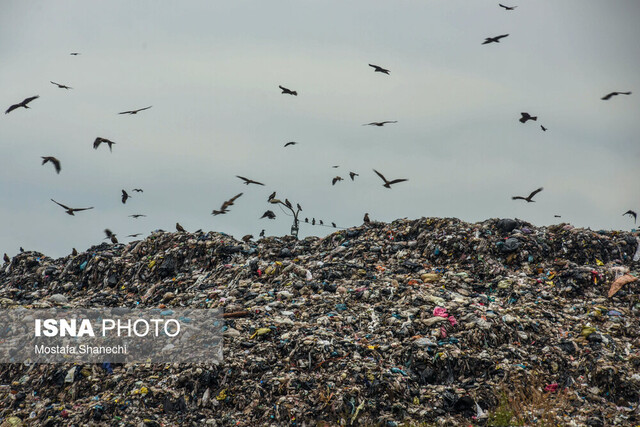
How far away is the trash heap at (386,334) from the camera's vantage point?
646 cm

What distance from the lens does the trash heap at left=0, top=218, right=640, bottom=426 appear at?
254 inches

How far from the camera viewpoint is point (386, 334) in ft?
24.8

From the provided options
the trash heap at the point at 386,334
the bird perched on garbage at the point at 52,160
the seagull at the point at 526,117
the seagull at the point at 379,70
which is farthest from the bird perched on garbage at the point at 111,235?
the seagull at the point at 526,117

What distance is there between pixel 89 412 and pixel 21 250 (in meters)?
9.17

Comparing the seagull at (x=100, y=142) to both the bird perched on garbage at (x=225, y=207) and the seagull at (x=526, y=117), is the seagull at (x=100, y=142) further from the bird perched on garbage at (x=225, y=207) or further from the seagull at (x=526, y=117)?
the seagull at (x=526, y=117)

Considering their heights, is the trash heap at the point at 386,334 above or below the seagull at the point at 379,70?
below

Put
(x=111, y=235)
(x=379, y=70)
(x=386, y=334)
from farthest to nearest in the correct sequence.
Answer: (x=111, y=235) < (x=379, y=70) < (x=386, y=334)

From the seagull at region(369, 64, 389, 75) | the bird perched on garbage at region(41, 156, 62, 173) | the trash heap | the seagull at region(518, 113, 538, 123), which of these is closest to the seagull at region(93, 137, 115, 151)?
the bird perched on garbage at region(41, 156, 62, 173)

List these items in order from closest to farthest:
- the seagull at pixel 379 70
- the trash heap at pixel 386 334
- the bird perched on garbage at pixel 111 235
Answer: the trash heap at pixel 386 334, the seagull at pixel 379 70, the bird perched on garbage at pixel 111 235

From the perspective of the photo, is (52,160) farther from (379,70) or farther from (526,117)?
(526,117)

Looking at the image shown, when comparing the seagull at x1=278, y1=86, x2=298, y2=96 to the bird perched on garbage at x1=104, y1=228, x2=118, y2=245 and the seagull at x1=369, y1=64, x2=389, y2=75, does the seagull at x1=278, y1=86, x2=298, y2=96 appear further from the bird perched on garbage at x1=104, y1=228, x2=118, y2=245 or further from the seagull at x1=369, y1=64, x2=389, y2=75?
the bird perched on garbage at x1=104, y1=228, x2=118, y2=245

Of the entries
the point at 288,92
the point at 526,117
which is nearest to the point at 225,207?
the point at 288,92

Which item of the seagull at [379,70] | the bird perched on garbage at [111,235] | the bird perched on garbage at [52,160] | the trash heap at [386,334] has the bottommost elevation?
the bird perched on garbage at [111,235]

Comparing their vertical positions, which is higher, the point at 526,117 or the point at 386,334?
the point at 526,117
